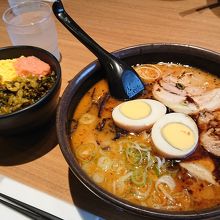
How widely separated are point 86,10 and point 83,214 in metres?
1.40

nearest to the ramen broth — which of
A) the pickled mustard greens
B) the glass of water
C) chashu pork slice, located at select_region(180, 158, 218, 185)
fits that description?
chashu pork slice, located at select_region(180, 158, 218, 185)

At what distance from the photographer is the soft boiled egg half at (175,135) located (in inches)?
35.1

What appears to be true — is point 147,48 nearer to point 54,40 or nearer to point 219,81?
point 219,81

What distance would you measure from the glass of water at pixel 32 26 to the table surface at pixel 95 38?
12 cm

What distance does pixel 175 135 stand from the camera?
0.93 meters

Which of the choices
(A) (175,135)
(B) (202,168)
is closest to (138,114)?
(A) (175,135)

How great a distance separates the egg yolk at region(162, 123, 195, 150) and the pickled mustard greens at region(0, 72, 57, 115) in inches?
17.4

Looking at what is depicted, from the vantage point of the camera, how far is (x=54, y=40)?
58.2 inches

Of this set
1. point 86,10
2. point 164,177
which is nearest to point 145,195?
A: point 164,177

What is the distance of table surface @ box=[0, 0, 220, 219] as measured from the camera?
3.20 feet

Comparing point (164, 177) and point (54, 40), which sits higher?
point (54, 40)

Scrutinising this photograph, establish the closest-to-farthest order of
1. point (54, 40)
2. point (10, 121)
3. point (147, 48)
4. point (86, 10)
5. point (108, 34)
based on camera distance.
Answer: point (10, 121), point (147, 48), point (54, 40), point (108, 34), point (86, 10)

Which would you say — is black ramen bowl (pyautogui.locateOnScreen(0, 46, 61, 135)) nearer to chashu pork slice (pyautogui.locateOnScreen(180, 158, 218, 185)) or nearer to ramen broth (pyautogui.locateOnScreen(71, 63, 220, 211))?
ramen broth (pyautogui.locateOnScreen(71, 63, 220, 211))

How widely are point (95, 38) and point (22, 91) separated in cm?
71
